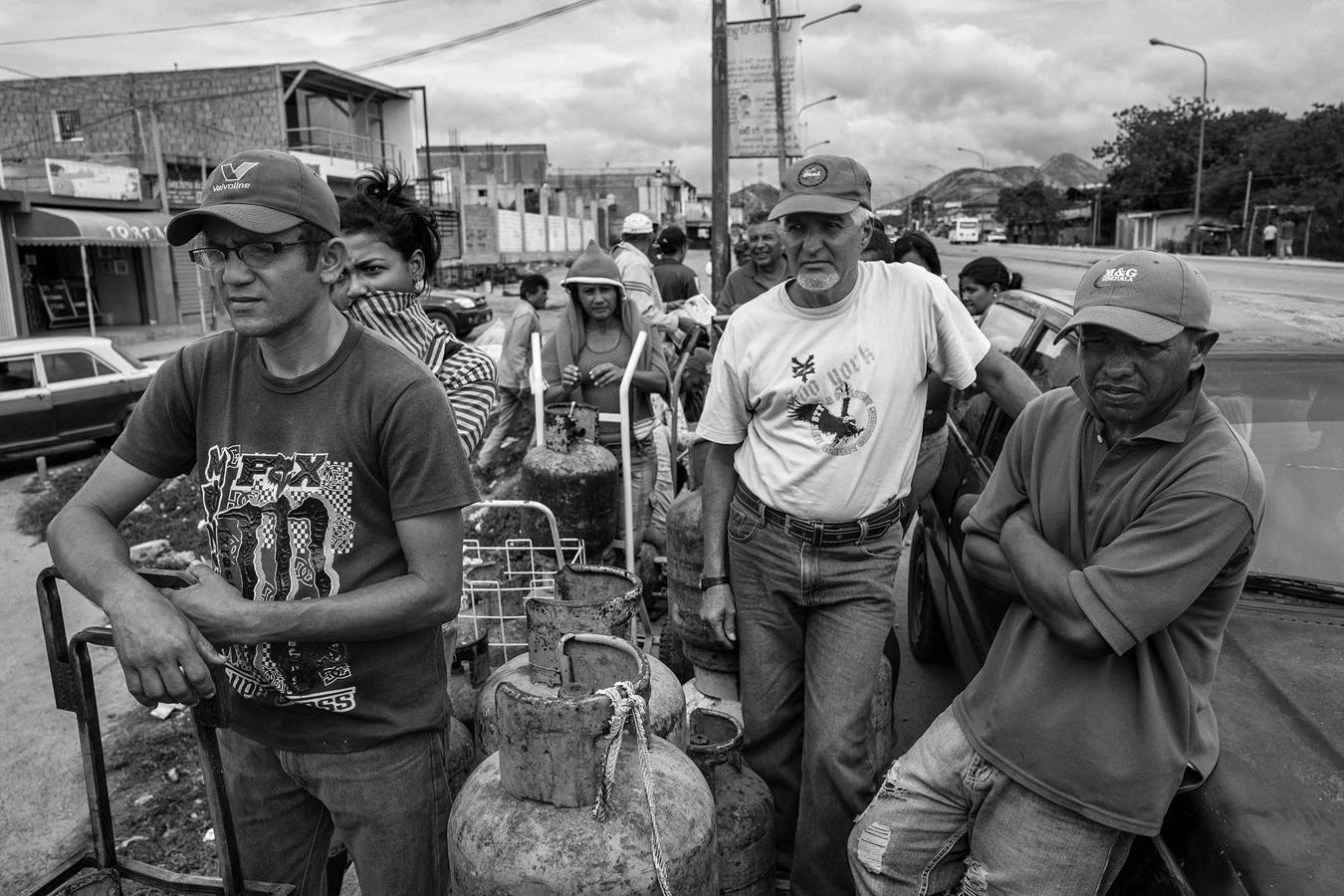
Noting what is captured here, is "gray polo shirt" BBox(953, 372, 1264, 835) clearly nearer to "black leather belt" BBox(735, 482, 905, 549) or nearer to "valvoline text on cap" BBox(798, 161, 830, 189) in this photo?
"black leather belt" BBox(735, 482, 905, 549)

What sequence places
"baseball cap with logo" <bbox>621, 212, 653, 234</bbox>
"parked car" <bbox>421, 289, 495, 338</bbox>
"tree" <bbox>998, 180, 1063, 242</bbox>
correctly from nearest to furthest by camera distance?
"baseball cap with logo" <bbox>621, 212, 653, 234</bbox> < "parked car" <bbox>421, 289, 495, 338</bbox> < "tree" <bbox>998, 180, 1063, 242</bbox>

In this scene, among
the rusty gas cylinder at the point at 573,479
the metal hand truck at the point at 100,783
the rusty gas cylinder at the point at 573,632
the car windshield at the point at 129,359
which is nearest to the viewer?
the metal hand truck at the point at 100,783

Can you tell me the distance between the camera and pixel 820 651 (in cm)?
288

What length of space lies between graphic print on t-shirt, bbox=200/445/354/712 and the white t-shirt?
Answer: 1352 millimetres

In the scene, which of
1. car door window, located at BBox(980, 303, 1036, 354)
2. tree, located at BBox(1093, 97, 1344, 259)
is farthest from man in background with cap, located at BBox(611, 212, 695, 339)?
tree, located at BBox(1093, 97, 1344, 259)

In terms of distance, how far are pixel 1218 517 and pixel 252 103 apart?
37410mm

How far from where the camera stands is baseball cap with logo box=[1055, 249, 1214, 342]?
1.84 metres

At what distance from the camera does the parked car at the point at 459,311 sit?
2038 cm

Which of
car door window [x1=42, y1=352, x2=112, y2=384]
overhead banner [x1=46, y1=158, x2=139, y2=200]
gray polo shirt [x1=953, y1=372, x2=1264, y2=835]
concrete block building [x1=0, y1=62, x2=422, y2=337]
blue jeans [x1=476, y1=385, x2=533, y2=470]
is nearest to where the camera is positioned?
gray polo shirt [x1=953, y1=372, x2=1264, y2=835]

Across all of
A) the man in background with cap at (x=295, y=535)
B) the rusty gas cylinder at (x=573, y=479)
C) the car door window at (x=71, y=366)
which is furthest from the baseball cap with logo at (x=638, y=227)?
the car door window at (x=71, y=366)

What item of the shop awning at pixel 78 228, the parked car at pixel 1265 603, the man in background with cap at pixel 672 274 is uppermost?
the shop awning at pixel 78 228

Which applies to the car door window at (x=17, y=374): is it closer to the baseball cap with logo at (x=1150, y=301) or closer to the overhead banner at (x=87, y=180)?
the baseball cap with logo at (x=1150, y=301)

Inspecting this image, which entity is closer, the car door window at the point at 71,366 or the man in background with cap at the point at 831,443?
the man in background with cap at the point at 831,443

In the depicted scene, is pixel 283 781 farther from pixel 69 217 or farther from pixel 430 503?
pixel 69 217
